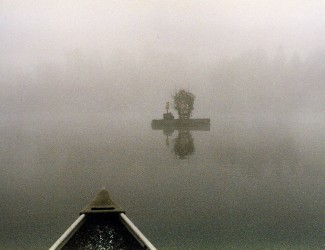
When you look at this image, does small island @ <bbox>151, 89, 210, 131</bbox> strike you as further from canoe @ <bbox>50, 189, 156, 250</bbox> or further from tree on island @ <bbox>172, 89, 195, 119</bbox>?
canoe @ <bbox>50, 189, 156, 250</bbox>

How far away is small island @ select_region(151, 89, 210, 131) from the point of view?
84250mm

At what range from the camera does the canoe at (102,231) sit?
10.6m

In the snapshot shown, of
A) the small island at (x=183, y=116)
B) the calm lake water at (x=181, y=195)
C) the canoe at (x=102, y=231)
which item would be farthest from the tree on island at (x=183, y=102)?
the canoe at (x=102, y=231)

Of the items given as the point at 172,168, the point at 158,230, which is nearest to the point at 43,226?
the point at 158,230

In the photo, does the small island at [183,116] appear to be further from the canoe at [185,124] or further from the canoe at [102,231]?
the canoe at [102,231]

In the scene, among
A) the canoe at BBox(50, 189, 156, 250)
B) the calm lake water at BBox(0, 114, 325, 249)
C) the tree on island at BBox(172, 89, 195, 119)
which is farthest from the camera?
the tree on island at BBox(172, 89, 195, 119)

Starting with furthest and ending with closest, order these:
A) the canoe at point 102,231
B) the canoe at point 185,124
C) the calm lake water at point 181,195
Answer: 1. the canoe at point 185,124
2. the calm lake water at point 181,195
3. the canoe at point 102,231

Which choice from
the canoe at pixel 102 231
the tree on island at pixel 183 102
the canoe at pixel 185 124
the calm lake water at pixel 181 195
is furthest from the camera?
the canoe at pixel 185 124

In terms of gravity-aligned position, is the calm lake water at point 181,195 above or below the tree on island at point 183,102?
below

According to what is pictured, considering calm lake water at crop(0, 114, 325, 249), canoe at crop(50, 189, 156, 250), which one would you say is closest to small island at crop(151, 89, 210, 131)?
calm lake water at crop(0, 114, 325, 249)

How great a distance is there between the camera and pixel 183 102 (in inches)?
3324

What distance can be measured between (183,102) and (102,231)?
73564mm

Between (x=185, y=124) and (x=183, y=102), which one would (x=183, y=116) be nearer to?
(x=185, y=124)

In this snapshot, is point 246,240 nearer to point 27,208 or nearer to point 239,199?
point 239,199
